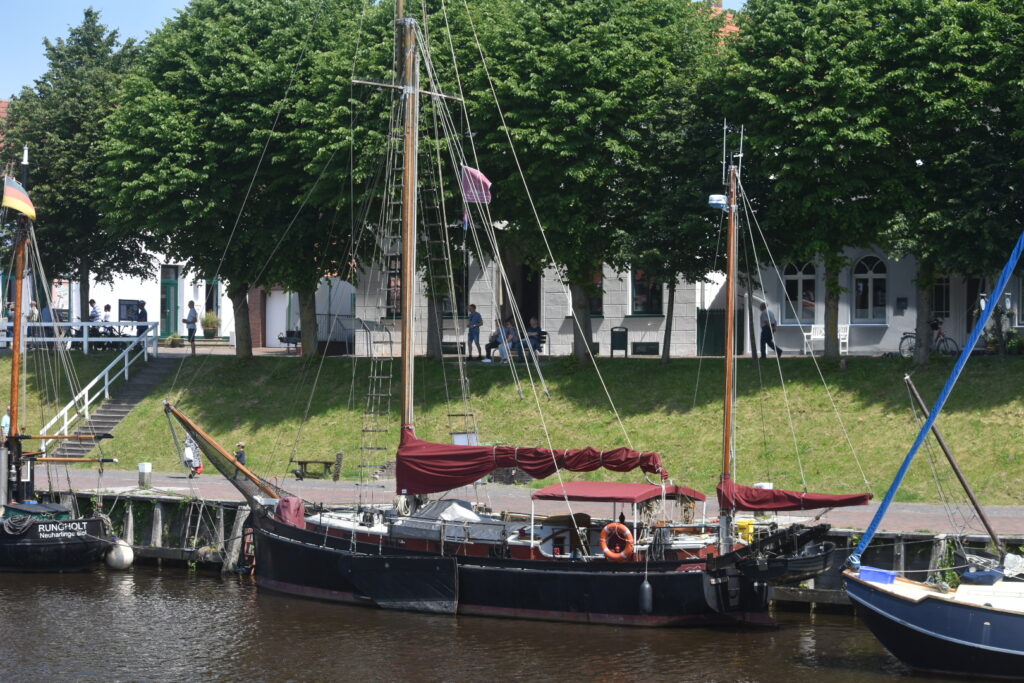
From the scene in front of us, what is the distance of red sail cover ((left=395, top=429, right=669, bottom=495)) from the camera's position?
85.4ft

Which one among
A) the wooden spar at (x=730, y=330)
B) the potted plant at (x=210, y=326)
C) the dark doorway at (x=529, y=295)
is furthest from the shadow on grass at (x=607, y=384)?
the potted plant at (x=210, y=326)

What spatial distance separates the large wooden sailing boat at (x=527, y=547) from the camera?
24.6 meters

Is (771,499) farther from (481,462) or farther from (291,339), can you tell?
(291,339)

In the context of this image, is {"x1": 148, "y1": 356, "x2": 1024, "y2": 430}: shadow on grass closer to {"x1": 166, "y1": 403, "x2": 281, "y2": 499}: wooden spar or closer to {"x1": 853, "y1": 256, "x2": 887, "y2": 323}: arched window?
{"x1": 166, "y1": 403, "x2": 281, "y2": 499}: wooden spar

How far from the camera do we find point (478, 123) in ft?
139

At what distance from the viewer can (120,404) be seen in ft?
152

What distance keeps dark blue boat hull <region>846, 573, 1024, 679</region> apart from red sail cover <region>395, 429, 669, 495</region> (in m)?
5.32

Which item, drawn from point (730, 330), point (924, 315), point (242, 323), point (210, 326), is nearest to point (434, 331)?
point (242, 323)

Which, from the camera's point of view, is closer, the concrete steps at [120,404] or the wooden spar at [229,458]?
the wooden spar at [229,458]

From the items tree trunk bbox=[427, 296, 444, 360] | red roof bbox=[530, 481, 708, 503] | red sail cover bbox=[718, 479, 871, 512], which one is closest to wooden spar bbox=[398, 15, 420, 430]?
red roof bbox=[530, 481, 708, 503]

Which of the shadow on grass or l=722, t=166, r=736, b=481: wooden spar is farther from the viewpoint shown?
the shadow on grass

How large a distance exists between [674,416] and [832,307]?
6351mm

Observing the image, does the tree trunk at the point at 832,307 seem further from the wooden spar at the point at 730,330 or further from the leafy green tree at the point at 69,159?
the leafy green tree at the point at 69,159

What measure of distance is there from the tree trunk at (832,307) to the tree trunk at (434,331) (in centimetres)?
1333
